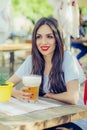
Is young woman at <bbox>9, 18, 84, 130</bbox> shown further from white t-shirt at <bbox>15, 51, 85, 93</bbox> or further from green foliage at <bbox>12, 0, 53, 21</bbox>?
green foliage at <bbox>12, 0, 53, 21</bbox>

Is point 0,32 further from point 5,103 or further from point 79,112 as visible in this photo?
point 79,112

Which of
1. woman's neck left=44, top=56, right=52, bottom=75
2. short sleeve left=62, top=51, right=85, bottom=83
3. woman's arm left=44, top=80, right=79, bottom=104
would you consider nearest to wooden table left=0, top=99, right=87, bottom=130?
woman's arm left=44, top=80, right=79, bottom=104

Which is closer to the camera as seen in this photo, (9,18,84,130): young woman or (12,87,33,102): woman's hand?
(12,87,33,102): woman's hand

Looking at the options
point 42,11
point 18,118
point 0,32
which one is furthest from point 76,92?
point 42,11

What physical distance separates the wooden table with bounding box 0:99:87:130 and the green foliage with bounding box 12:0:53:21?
16.5 meters

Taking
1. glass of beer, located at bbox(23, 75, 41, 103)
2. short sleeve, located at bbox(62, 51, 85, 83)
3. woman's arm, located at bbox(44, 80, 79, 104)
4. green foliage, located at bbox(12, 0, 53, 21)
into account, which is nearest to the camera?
glass of beer, located at bbox(23, 75, 41, 103)

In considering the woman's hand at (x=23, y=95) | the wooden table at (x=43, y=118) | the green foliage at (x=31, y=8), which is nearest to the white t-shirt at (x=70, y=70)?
the woman's hand at (x=23, y=95)

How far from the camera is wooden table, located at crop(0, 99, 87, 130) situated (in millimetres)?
1954

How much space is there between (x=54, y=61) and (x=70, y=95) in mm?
386

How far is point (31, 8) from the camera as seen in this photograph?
1912 centimetres

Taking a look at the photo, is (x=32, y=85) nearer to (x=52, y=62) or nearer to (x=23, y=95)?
(x=23, y=95)

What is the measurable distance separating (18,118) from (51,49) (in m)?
0.93

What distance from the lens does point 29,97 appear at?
97.2 inches

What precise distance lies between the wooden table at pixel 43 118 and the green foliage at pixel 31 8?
16.5 m
